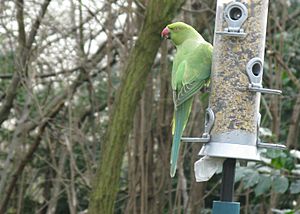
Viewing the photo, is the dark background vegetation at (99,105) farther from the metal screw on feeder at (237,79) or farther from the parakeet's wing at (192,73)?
the metal screw on feeder at (237,79)

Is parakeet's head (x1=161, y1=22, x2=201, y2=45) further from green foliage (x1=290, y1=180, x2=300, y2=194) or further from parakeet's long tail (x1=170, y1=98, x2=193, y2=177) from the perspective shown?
green foliage (x1=290, y1=180, x2=300, y2=194)

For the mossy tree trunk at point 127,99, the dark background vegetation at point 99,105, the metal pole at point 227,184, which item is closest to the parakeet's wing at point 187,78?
the metal pole at point 227,184

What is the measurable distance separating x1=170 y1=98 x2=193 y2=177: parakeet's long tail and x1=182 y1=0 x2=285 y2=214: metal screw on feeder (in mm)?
68

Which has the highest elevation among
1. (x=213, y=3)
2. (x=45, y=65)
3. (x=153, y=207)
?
(x=213, y=3)

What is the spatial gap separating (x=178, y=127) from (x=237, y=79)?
1.09 ft

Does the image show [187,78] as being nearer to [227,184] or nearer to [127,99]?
[227,184]

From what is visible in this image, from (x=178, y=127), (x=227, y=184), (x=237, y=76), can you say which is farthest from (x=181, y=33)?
(x=227, y=184)

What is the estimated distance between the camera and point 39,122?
6844 mm

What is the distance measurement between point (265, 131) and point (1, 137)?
346cm

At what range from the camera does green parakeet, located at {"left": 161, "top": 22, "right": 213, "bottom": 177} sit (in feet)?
11.7

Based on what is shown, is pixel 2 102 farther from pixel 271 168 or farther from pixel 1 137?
pixel 271 168

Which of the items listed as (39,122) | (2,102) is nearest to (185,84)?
(39,122)

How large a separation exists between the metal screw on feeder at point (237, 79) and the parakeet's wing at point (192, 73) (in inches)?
2.1

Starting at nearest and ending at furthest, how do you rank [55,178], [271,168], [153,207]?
[271,168], [153,207], [55,178]
